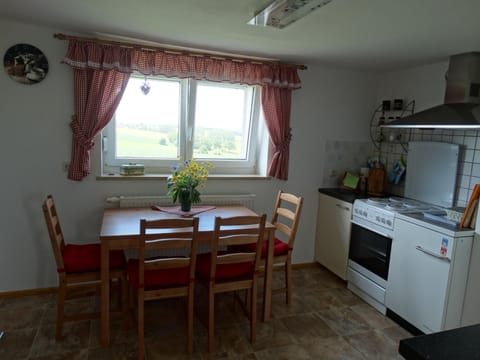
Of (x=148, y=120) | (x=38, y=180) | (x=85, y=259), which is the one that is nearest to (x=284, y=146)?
(x=148, y=120)

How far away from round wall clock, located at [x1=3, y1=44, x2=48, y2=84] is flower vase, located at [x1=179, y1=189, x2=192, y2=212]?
1.40 m

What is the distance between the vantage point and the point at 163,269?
85.3 inches

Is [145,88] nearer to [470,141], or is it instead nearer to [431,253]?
[431,253]

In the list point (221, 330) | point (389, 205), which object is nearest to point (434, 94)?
point (389, 205)

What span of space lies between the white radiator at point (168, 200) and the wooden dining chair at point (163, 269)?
27.6 inches

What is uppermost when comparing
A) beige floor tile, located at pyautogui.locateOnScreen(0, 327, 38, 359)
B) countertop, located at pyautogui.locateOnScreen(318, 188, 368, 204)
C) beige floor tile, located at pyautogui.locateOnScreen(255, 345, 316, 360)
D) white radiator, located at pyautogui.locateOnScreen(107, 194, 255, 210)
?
countertop, located at pyautogui.locateOnScreen(318, 188, 368, 204)

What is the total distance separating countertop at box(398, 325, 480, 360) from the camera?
0.86m

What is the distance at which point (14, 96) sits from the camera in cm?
257

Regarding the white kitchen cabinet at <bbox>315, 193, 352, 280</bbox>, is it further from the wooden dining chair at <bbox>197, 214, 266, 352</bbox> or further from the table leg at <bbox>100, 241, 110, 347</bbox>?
the table leg at <bbox>100, 241, 110, 347</bbox>

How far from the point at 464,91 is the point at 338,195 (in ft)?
4.39

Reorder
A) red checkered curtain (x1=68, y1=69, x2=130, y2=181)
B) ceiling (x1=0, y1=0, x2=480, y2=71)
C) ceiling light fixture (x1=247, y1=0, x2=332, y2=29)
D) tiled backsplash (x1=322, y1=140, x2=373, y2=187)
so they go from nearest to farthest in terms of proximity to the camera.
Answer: ceiling light fixture (x1=247, y1=0, x2=332, y2=29) → ceiling (x1=0, y1=0, x2=480, y2=71) → red checkered curtain (x1=68, y1=69, x2=130, y2=181) → tiled backsplash (x1=322, y1=140, x2=373, y2=187)

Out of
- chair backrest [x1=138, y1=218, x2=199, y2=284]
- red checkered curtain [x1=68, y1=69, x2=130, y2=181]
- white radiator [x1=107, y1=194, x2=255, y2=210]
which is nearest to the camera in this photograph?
chair backrest [x1=138, y1=218, x2=199, y2=284]

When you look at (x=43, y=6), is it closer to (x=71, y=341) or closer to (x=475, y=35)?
(x=71, y=341)

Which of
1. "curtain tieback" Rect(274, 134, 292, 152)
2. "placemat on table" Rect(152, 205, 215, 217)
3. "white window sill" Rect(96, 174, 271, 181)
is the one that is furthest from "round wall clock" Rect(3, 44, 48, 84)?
"curtain tieback" Rect(274, 134, 292, 152)
